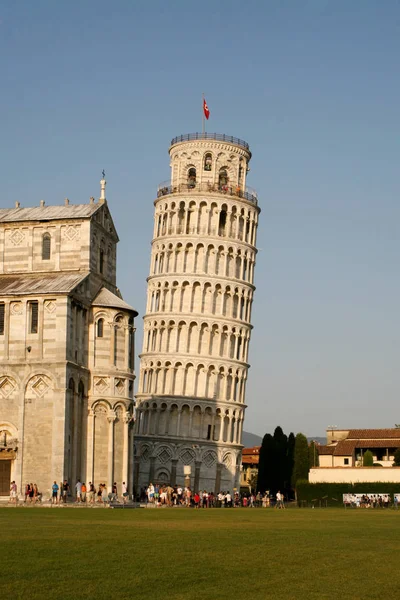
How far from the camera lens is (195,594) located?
47.8ft

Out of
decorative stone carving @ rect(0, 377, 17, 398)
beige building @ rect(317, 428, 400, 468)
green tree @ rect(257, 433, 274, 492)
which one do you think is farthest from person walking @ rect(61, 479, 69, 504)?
beige building @ rect(317, 428, 400, 468)

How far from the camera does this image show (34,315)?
60844 millimetres

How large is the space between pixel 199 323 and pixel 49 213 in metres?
35.0

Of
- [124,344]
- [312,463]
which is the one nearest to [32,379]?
[124,344]

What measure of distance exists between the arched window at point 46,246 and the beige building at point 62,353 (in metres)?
0.07

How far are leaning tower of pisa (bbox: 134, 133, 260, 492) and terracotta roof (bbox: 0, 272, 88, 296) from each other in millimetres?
35852

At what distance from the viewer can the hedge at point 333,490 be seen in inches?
3123

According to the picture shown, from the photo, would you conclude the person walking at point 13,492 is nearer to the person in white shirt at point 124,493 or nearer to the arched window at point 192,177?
the person in white shirt at point 124,493

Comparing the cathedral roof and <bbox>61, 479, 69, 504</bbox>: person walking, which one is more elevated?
the cathedral roof

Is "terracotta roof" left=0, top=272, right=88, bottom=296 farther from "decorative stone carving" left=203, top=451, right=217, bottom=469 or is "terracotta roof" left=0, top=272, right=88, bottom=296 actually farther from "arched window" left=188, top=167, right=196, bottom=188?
"arched window" left=188, top=167, right=196, bottom=188

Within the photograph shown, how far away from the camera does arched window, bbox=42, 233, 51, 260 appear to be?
6594 centimetres

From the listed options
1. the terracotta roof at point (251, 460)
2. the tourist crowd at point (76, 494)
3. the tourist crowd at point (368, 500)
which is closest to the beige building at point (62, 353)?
the tourist crowd at point (76, 494)

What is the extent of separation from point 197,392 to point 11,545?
7872 cm

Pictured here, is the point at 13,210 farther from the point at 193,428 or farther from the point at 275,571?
the point at 275,571
